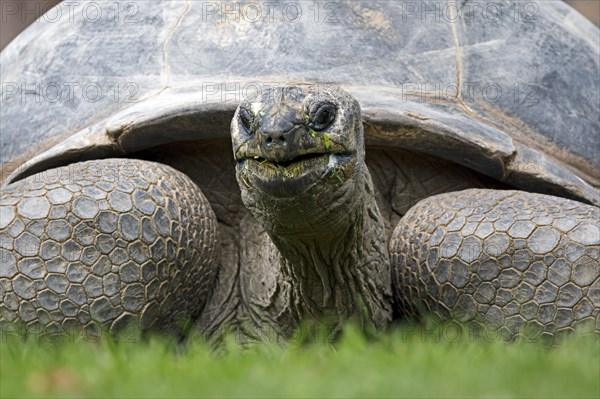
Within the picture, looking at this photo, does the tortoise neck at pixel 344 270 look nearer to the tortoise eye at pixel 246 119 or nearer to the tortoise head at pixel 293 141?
the tortoise head at pixel 293 141

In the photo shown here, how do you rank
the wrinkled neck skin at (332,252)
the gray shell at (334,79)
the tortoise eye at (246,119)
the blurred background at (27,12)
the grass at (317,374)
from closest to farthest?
the grass at (317,374), the tortoise eye at (246,119), the wrinkled neck skin at (332,252), the gray shell at (334,79), the blurred background at (27,12)

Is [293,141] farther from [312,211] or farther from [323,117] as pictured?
[312,211]

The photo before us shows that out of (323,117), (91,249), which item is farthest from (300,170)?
(91,249)

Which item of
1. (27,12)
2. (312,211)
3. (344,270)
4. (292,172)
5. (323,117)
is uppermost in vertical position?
(323,117)

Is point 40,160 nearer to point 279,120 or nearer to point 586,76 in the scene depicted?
point 279,120

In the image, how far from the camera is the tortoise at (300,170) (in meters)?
3.75

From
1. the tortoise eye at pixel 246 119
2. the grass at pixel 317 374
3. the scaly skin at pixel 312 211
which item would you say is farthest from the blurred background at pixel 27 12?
the grass at pixel 317 374

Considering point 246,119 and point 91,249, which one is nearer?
point 246,119

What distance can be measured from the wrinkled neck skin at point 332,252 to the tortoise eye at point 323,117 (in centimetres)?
16

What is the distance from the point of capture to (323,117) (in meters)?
3.33

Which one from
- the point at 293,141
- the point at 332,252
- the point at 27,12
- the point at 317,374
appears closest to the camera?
the point at 317,374

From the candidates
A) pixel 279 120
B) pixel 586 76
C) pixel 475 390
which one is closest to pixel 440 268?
pixel 279 120

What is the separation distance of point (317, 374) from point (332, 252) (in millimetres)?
1473

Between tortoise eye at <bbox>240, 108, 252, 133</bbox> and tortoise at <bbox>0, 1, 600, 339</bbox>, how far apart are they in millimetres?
13
